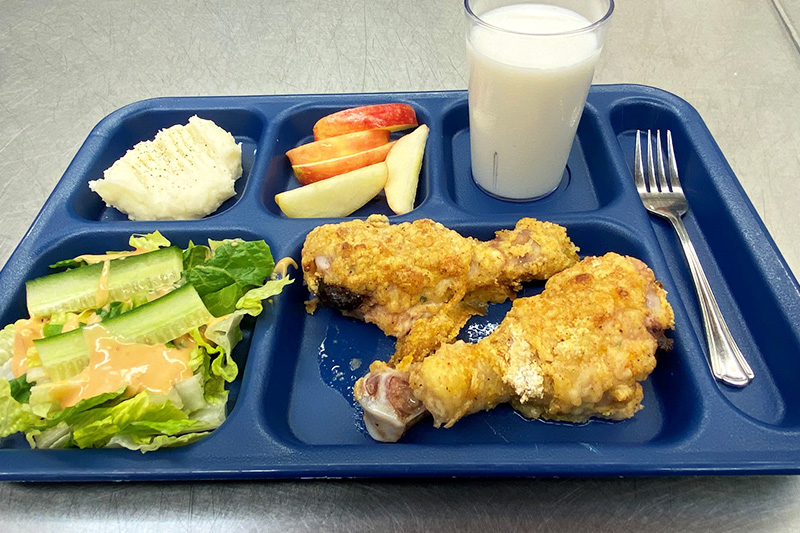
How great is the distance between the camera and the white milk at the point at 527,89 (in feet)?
5.62

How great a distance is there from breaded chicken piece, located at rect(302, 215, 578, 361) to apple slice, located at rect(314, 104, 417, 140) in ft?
2.25

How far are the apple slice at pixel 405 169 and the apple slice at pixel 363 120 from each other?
0.37ft

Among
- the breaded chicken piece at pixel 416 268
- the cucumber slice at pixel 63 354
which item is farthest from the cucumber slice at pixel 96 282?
the breaded chicken piece at pixel 416 268

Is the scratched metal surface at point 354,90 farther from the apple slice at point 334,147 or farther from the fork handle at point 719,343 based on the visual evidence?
the apple slice at point 334,147

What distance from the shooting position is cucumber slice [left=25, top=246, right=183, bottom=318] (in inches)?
69.4

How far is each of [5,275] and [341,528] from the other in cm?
155

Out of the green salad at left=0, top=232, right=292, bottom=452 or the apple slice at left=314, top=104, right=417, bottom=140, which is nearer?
the green salad at left=0, top=232, right=292, bottom=452

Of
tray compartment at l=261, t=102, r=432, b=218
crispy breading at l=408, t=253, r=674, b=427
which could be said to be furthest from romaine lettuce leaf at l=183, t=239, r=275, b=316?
crispy breading at l=408, t=253, r=674, b=427

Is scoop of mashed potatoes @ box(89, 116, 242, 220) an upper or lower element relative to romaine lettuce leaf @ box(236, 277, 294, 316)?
upper

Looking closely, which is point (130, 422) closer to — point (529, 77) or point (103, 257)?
point (103, 257)

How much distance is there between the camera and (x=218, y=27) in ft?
12.5

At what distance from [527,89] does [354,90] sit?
1.70m

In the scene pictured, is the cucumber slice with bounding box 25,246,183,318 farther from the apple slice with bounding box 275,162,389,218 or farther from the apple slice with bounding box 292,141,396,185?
the apple slice with bounding box 292,141,396,185

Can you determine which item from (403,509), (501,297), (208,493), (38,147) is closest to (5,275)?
(208,493)
